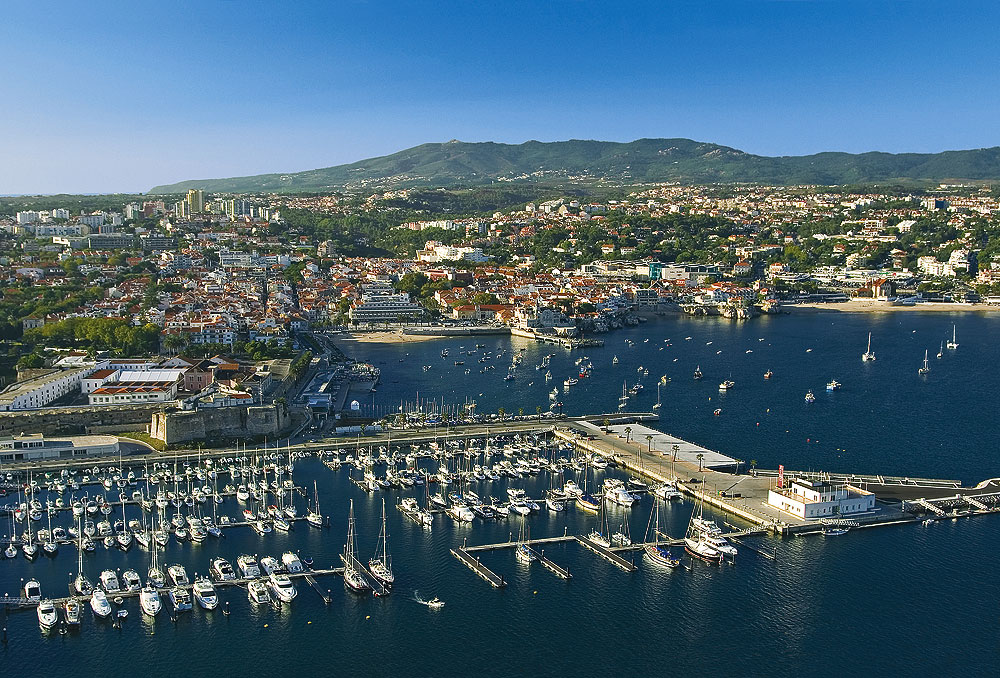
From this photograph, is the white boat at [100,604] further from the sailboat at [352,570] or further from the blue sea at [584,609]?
the sailboat at [352,570]

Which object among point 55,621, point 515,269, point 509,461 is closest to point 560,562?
point 509,461

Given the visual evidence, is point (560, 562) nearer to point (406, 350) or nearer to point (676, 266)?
point (406, 350)

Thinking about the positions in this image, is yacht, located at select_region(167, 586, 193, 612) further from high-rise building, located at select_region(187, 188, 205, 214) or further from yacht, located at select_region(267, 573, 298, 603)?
high-rise building, located at select_region(187, 188, 205, 214)

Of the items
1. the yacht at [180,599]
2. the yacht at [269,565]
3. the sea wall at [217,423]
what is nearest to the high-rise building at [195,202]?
the sea wall at [217,423]

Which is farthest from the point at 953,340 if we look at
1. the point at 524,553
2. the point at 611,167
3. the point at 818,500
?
the point at 611,167

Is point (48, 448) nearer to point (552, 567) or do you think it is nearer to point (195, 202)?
point (552, 567)

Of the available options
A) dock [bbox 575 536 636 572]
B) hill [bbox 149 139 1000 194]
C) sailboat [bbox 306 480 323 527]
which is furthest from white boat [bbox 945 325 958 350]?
hill [bbox 149 139 1000 194]
